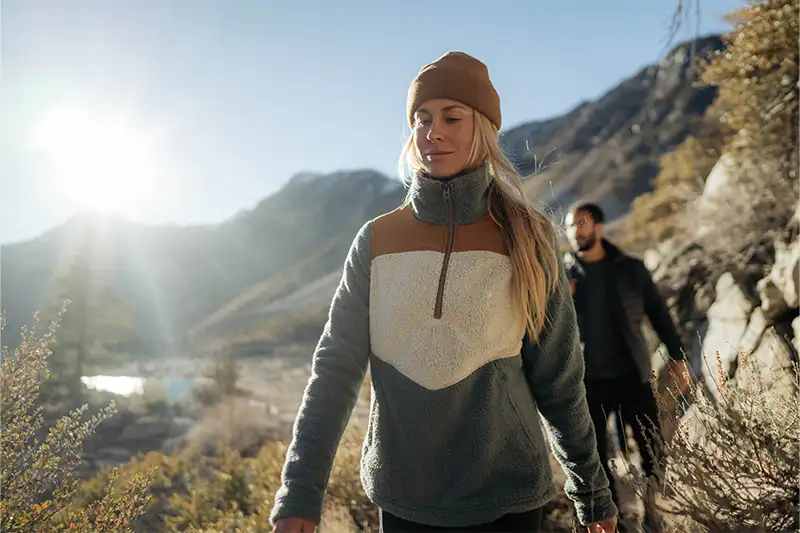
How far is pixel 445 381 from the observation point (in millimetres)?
1512

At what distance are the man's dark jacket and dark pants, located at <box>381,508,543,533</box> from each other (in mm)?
2436

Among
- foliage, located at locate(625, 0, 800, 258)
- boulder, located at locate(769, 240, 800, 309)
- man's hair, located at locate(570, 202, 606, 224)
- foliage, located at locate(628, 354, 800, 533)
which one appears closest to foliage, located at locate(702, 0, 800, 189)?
foliage, located at locate(625, 0, 800, 258)

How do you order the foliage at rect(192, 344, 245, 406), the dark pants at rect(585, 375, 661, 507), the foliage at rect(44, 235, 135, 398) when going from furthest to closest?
the foliage at rect(192, 344, 245, 406)
the foliage at rect(44, 235, 135, 398)
the dark pants at rect(585, 375, 661, 507)

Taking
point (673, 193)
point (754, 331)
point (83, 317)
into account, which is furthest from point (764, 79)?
point (83, 317)

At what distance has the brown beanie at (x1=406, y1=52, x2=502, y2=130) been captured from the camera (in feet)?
5.77

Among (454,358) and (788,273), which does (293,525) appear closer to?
(454,358)

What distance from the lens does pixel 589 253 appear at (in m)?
4.00

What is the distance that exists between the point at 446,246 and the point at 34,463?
242 cm

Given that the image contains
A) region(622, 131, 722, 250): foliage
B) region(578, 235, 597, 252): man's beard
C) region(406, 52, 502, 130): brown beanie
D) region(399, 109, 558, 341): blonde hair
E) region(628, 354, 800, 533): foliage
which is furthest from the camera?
region(622, 131, 722, 250): foliage

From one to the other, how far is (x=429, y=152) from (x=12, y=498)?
249 cm

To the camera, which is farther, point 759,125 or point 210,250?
point 210,250

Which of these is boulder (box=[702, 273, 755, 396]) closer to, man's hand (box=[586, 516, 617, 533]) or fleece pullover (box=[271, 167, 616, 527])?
man's hand (box=[586, 516, 617, 533])

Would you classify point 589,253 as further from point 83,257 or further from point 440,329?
point 83,257

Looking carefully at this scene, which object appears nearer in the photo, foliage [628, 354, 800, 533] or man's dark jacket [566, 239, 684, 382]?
foliage [628, 354, 800, 533]
